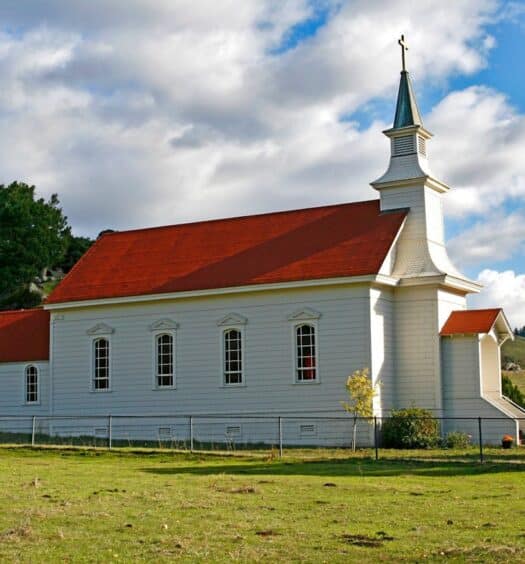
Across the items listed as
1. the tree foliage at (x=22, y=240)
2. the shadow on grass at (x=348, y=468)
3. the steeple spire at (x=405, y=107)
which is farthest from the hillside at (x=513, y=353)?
the shadow on grass at (x=348, y=468)

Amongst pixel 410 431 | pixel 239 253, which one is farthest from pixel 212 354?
pixel 410 431

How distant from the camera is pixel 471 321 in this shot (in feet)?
123

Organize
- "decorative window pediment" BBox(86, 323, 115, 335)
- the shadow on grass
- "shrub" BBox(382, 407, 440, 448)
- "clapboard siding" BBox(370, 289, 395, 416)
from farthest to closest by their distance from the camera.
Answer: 1. "decorative window pediment" BBox(86, 323, 115, 335)
2. "clapboard siding" BBox(370, 289, 395, 416)
3. "shrub" BBox(382, 407, 440, 448)
4. the shadow on grass

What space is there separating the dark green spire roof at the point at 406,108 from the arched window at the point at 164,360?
13.0 meters

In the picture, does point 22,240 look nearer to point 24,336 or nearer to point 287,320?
point 24,336

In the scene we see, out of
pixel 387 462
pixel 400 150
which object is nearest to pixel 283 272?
pixel 400 150

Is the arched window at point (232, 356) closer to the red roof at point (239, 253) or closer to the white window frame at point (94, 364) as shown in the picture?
the red roof at point (239, 253)

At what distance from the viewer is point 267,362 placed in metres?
38.5

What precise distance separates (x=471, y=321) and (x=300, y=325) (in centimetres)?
645

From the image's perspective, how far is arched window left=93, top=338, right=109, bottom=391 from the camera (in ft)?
139

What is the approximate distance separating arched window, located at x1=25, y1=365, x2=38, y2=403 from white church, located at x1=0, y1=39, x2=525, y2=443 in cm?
6

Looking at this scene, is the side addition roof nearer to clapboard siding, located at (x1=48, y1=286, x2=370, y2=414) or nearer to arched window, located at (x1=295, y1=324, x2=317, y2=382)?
clapboard siding, located at (x1=48, y1=286, x2=370, y2=414)

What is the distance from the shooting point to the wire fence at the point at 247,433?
35438 mm

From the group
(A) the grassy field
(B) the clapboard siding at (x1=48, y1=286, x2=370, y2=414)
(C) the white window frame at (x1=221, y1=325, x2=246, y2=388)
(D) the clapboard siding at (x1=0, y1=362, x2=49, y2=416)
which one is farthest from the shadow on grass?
(D) the clapboard siding at (x1=0, y1=362, x2=49, y2=416)
